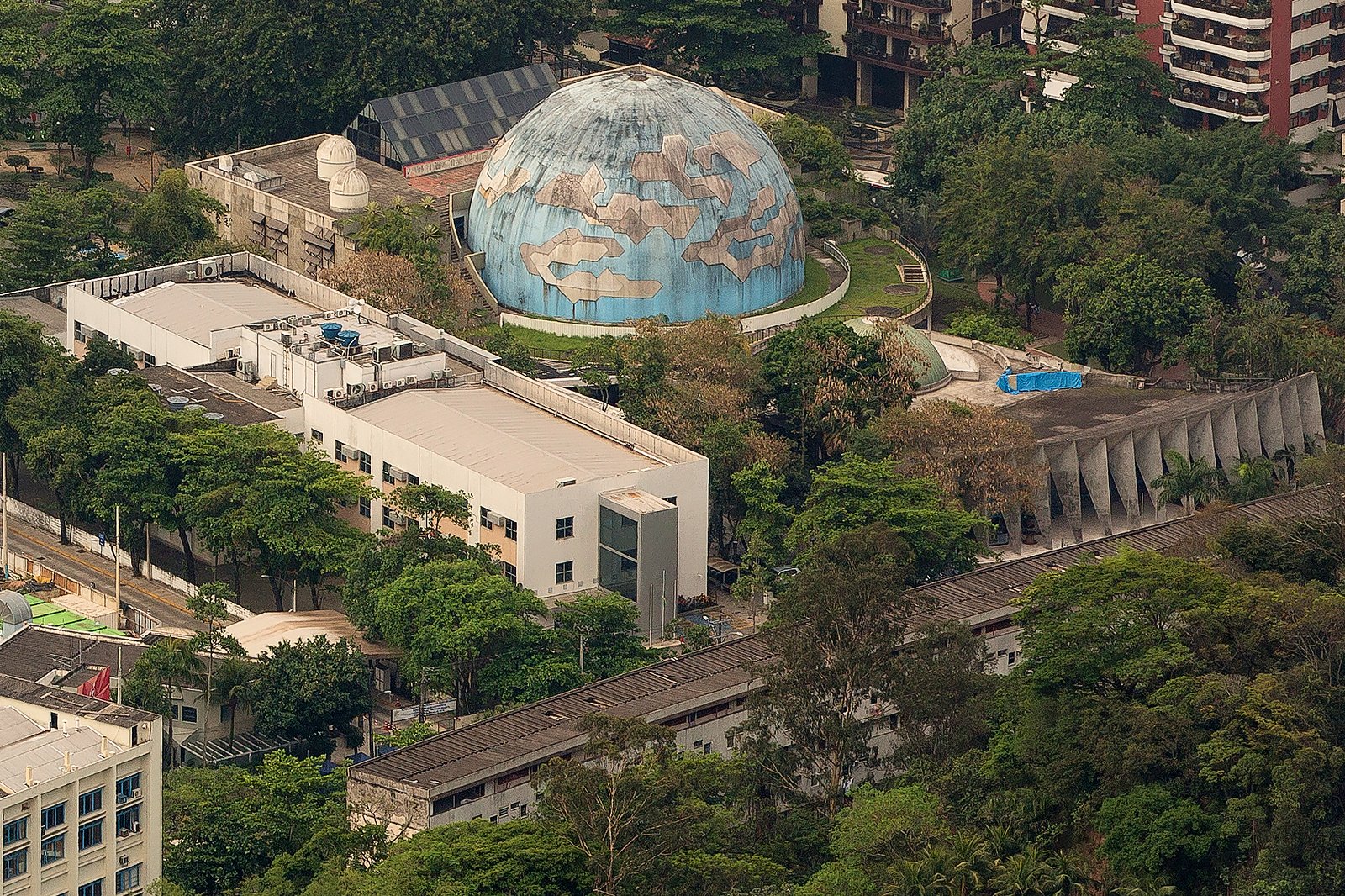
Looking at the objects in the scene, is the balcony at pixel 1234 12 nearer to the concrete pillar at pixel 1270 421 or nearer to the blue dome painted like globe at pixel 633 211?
the blue dome painted like globe at pixel 633 211

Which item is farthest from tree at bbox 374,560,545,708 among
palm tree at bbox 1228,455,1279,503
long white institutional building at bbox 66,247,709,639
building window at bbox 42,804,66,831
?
palm tree at bbox 1228,455,1279,503

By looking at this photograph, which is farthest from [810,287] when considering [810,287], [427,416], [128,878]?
[128,878]

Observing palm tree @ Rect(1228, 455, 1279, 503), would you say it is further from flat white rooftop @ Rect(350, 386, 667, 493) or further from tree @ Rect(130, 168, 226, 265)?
tree @ Rect(130, 168, 226, 265)

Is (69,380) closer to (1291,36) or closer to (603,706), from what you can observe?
(603,706)

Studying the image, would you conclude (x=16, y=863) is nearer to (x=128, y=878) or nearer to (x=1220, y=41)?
(x=128, y=878)

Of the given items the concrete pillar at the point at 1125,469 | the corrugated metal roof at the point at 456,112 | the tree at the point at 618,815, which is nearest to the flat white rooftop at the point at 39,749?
the tree at the point at 618,815

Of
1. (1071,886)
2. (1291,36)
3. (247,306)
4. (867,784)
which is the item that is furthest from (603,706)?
(1291,36)

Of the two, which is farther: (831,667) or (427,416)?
(427,416)

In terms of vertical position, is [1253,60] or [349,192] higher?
[1253,60]
